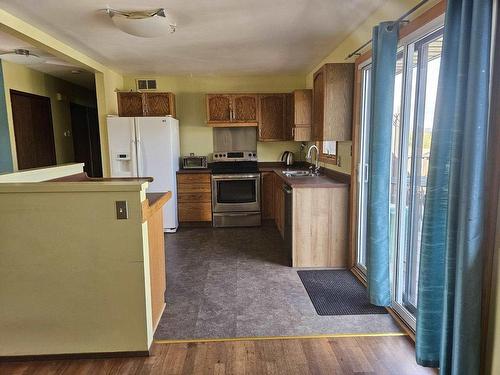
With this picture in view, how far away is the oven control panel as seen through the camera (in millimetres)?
5441

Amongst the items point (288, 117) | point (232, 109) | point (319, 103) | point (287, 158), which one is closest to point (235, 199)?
point (287, 158)

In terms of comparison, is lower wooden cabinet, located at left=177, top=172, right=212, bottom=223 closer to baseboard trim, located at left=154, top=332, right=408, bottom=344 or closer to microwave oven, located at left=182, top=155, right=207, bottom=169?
microwave oven, located at left=182, top=155, right=207, bottom=169

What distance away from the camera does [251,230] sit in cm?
486

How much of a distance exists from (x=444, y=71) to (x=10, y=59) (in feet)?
16.6

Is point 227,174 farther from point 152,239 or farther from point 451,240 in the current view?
point 451,240

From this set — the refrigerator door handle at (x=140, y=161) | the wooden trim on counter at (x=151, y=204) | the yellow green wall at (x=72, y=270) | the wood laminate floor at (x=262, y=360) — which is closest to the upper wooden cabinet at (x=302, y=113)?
the refrigerator door handle at (x=140, y=161)

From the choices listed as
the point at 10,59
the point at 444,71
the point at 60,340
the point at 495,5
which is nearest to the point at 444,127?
the point at 444,71

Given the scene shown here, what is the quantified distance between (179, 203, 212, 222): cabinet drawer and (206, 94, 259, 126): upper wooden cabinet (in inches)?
50.5

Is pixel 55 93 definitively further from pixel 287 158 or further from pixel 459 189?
pixel 459 189

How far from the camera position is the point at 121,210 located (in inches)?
73.4

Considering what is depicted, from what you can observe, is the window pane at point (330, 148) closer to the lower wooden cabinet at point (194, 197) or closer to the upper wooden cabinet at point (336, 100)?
the upper wooden cabinet at point (336, 100)

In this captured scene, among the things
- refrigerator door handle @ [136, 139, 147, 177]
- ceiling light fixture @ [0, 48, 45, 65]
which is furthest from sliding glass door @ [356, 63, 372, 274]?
ceiling light fixture @ [0, 48, 45, 65]

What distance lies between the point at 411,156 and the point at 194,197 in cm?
337

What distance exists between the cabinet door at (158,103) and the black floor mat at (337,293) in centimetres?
318
